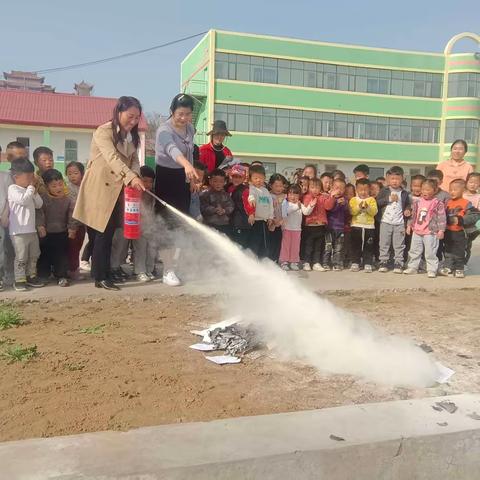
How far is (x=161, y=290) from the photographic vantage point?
603cm

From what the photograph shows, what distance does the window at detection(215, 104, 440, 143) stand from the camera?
43688mm

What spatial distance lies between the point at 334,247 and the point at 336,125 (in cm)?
3990

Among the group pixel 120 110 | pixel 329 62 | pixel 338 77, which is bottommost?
pixel 120 110

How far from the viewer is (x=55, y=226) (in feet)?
20.7

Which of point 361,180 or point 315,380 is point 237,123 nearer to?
point 361,180

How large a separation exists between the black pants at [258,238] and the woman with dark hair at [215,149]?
101cm

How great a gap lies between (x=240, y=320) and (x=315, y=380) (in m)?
1.14

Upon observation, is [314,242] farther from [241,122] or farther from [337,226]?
[241,122]

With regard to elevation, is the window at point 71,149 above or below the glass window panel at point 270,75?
below

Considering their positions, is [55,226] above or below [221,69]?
below

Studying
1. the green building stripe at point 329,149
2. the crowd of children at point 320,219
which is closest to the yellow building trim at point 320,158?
the green building stripe at point 329,149

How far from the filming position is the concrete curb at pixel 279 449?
2.28 meters

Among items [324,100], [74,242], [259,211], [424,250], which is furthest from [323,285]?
[324,100]

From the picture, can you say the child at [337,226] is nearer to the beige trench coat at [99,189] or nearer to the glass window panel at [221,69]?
the beige trench coat at [99,189]
